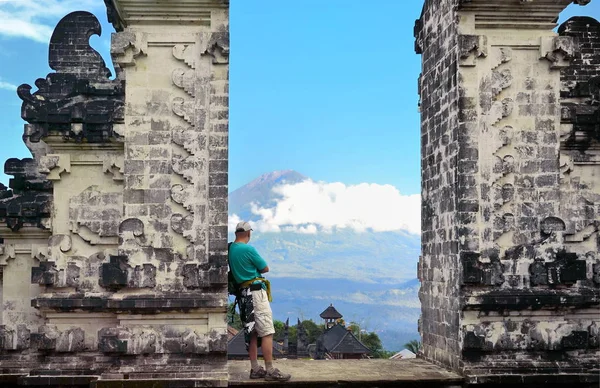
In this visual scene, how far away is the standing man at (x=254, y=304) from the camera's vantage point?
8.93m

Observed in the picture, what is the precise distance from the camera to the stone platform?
901 cm

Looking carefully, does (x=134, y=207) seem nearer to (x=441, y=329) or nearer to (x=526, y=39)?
(x=441, y=329)

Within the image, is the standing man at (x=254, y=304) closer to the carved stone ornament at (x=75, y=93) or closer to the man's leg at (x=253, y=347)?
the man's leg at (x=253, y=347)

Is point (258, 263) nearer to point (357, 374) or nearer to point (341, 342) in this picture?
point (357, 374)

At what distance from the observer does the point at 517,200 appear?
952cm

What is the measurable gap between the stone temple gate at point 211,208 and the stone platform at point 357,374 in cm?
29

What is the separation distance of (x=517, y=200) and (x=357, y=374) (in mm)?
3053

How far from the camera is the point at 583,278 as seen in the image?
9383mm

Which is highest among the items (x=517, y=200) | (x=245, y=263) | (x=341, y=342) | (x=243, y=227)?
(x=517, y=200)

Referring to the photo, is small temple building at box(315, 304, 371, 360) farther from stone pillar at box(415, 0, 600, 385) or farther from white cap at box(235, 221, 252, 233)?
white cap at box(235, 221, 252, 233)

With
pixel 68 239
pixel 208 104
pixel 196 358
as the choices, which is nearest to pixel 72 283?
pixel 68 239

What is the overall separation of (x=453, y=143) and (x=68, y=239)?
517cm

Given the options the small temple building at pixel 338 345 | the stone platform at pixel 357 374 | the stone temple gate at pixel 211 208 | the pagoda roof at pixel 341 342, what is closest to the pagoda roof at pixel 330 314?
the small temple building at pixel 338 345

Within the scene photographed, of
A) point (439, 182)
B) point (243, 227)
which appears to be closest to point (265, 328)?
point (243, 227)
